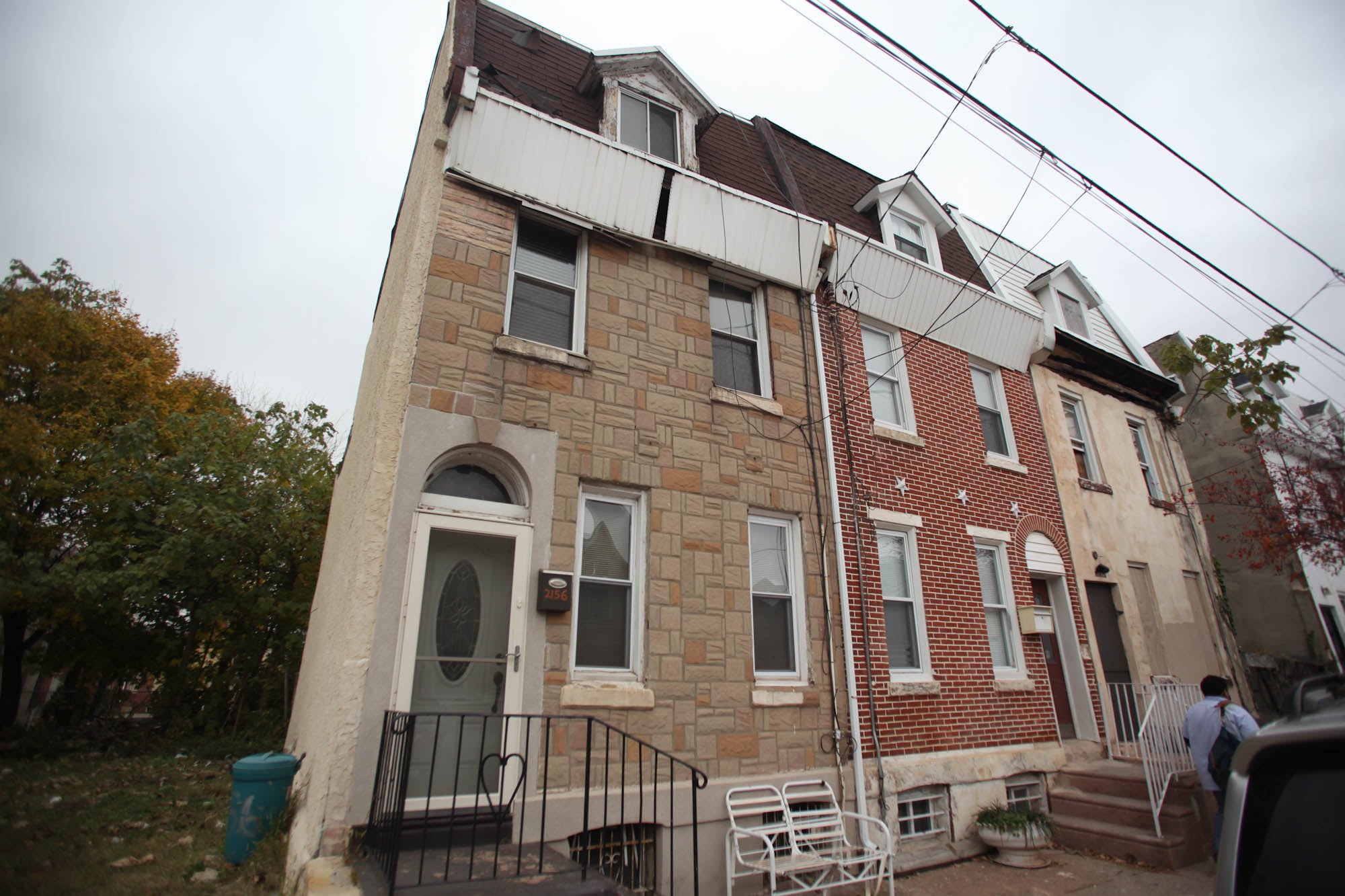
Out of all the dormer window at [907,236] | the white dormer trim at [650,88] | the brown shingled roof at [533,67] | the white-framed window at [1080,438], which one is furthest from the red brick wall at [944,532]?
the brown shingled roof at [533,67]

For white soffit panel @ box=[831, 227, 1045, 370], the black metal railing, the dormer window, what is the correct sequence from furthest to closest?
1. the dormer window
2. white soffit panel @ box=[831, 227, 1045, 370]
3. the black metal railing

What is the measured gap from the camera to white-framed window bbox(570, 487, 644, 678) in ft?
19.9

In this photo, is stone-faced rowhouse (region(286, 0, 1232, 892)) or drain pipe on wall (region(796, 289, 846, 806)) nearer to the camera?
stone-faced rowhouse (region(286, 0, 1232, 892))

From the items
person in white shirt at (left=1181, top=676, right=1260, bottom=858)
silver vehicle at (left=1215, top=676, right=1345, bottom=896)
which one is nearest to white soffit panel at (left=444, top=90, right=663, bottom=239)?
silver vehicle at (left=1215, top=676, right=1345, bottom=896)

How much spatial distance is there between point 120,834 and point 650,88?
10.1 m

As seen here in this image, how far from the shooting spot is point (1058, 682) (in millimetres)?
9688

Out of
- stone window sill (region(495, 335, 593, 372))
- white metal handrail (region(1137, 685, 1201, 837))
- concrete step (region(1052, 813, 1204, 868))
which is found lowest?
concrete step (region(1052, 813, 1204, 868))

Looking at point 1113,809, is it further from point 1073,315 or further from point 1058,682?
point 1073,315

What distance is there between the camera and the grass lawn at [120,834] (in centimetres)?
497

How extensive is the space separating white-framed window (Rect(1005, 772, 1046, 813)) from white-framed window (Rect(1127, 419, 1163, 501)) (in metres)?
6.94

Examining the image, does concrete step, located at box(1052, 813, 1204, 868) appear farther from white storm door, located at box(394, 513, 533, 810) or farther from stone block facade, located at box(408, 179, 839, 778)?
white storm door, located at box(394, 513, 533, 810)

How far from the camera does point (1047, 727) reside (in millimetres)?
8734

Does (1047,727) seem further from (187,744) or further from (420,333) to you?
(187,744)

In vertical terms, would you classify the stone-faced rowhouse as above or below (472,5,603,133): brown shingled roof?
below
